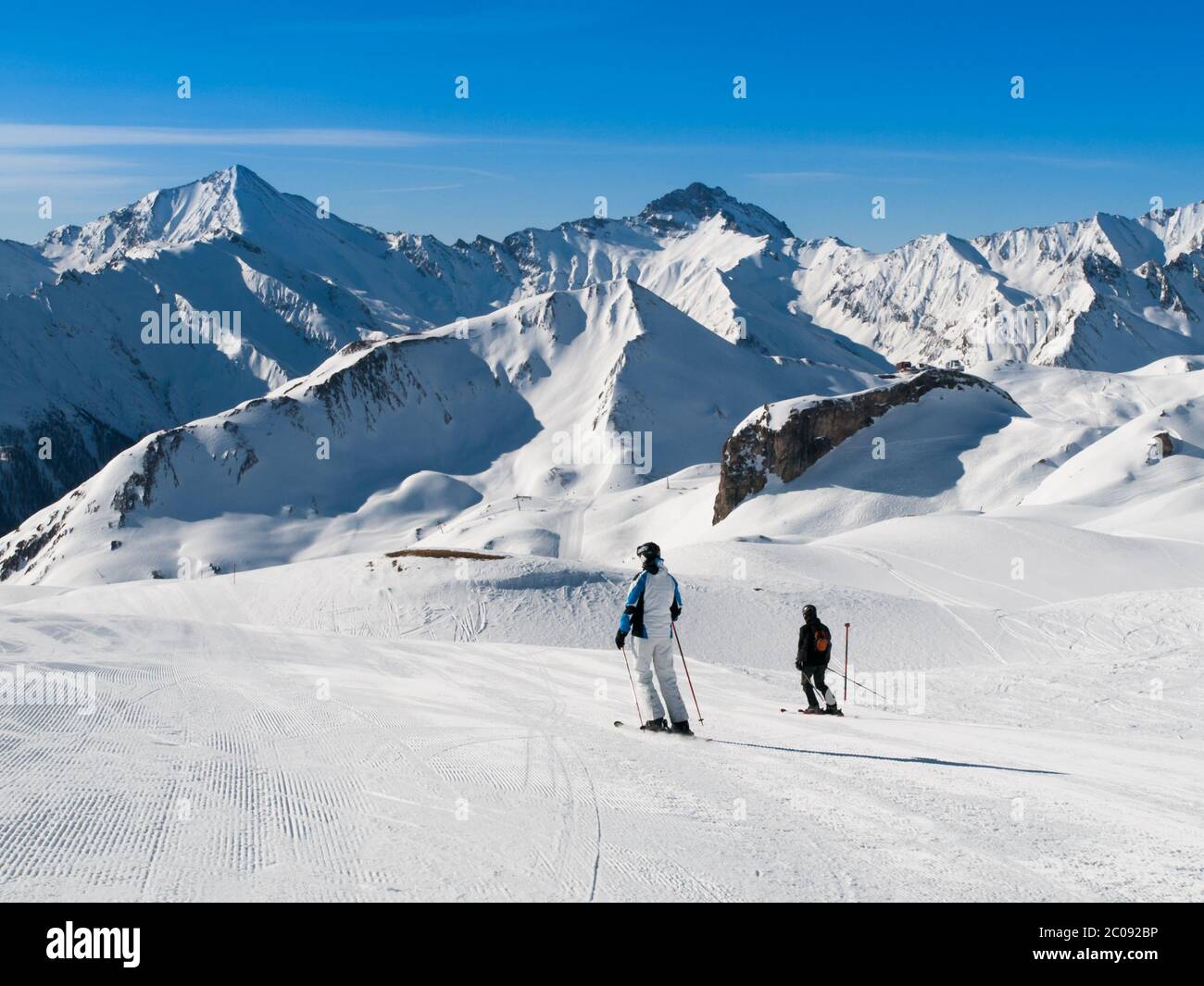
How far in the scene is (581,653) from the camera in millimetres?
18812

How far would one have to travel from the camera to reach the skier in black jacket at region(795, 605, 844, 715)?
41.8ft

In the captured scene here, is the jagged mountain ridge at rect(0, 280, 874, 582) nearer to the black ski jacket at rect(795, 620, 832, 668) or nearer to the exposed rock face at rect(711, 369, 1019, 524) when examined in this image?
the exposed rock face at rect(711, 369, 1019, 524)

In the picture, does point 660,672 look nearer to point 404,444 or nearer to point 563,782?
point 563,782

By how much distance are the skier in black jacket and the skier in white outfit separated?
345 cm

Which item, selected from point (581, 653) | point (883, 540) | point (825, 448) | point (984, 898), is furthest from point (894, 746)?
point (825, 448)

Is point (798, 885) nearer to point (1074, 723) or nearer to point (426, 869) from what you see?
point (426, 869)

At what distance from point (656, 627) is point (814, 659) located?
12.8 ft

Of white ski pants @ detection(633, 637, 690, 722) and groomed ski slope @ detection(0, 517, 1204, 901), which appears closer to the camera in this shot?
groomed ski slope @ detection(0, 517, 1204, 901)

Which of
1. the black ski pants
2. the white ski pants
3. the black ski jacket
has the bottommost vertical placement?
the black ski pants

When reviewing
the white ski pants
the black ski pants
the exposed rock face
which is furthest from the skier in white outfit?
the exposed rock face

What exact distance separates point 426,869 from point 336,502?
152068 mm

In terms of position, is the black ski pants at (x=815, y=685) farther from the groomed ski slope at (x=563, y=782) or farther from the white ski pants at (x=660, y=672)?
the white ski pants at (x=660, y=672)

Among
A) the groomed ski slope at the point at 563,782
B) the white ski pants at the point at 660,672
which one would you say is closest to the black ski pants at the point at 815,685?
the groomed ski slope at the point at 563,782

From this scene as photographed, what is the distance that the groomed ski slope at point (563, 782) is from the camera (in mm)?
4855
